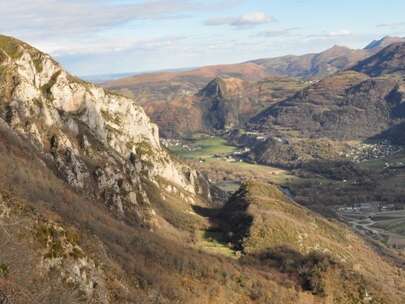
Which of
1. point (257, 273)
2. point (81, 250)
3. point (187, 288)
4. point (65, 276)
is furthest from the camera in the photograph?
point (257, 273)

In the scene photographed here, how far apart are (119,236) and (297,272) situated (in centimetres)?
5234

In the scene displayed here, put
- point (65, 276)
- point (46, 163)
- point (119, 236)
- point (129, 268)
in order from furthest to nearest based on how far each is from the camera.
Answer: point (46, 163) < point (119, 236) < point (129, 268) < point (65, 276)

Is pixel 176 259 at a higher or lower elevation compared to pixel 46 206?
lower

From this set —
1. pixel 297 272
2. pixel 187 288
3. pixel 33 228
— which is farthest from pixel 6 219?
pixel 297 272

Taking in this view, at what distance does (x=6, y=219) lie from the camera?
98500 mm

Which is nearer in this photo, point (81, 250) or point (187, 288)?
point (81, 250)

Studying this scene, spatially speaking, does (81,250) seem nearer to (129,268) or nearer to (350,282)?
(129,268)

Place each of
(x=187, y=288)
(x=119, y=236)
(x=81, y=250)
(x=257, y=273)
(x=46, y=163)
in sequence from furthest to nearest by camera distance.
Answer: (x=46, y=163) < (x=257, y=273) < (x=119, y=236) < (x=187, y=288) < (x=81, y=250)

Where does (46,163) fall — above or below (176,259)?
above

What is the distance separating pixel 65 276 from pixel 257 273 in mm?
86470

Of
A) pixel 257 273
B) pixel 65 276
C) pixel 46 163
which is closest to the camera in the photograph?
pixel 65 276

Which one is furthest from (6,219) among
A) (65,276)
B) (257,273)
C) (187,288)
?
(257,273)

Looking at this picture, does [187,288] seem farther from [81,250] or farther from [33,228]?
[33,228]

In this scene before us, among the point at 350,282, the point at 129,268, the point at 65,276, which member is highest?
the point at 65,276
